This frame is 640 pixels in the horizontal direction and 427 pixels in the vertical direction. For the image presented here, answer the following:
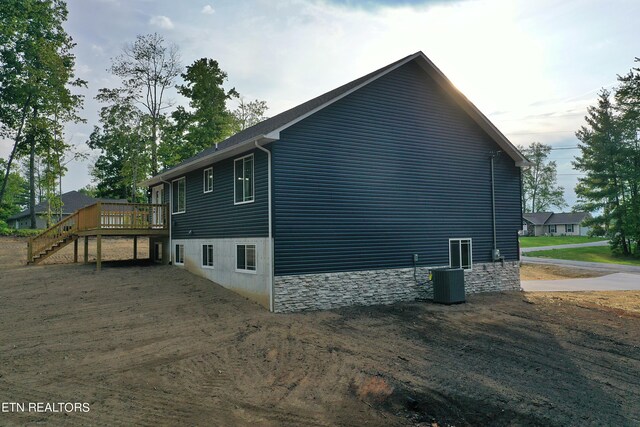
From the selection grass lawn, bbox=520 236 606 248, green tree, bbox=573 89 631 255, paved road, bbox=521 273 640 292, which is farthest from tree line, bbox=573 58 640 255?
paved road, bbox=521 273 640 292

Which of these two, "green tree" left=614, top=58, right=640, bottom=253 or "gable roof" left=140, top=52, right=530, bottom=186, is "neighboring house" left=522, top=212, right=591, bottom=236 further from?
"gable roof" left=140, top=52, right=530, bottom=186

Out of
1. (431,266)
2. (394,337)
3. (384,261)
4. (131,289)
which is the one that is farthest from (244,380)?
(431,266)

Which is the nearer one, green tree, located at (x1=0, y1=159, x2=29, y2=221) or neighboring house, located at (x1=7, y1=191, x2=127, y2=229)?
green tree, located at (x1=0, y1=159, x2=29, y2=221)

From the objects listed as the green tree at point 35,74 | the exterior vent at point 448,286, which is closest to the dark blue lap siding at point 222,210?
the exterior vent at point 448,286

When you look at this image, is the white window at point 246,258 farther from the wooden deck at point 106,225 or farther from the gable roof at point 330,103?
the wooden deck at point 106,225

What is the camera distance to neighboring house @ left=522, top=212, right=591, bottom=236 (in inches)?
2650

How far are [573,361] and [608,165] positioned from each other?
37.3 m

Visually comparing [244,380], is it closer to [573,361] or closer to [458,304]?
[573,361]

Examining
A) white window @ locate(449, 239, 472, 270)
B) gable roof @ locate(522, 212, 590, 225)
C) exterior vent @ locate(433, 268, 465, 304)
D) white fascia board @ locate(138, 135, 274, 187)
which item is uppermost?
Answer: white fascia board @ locate(138, 135, 274, 187)

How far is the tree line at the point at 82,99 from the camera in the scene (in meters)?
28.3

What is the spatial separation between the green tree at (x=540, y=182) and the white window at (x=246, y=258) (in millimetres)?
70778

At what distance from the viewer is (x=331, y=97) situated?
13.2m

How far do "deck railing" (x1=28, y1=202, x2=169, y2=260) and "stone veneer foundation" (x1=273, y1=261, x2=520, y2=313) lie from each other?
9615 millimetres

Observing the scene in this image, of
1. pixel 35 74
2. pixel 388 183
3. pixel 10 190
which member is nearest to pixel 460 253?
pixel 388 183
